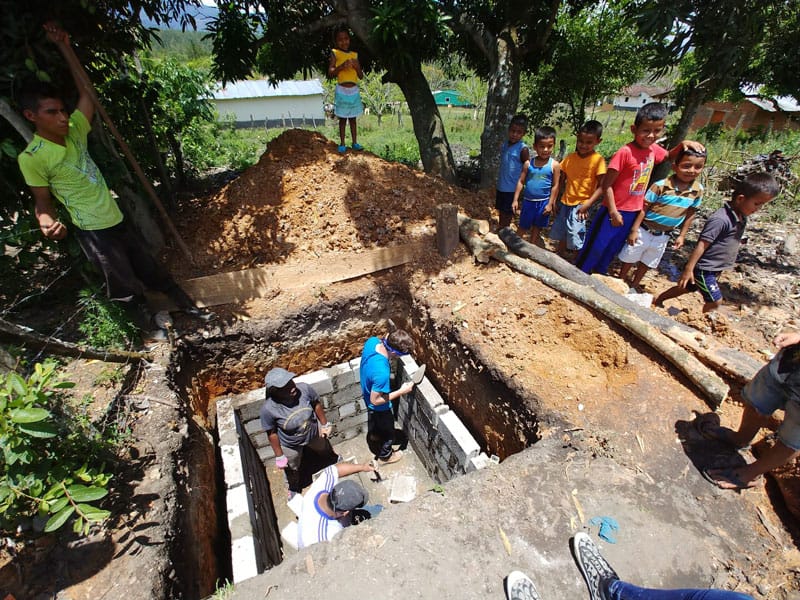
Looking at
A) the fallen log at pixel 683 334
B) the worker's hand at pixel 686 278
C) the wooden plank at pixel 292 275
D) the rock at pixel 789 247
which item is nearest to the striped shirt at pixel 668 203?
the worker's hand at pixel 686 278

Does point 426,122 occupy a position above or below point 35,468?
above

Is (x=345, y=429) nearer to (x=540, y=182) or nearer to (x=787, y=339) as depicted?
(x=540, y=182)

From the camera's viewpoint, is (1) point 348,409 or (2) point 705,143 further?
(2) point 705,143

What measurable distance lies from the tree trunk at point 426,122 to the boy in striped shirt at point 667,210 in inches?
156

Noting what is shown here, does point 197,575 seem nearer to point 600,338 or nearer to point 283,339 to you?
point 283,339

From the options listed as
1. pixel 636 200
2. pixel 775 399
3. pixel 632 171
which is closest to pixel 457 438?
pixel 775 399

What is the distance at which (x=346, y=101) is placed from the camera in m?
5.61

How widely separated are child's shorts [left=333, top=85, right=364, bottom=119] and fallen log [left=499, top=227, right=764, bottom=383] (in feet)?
12.0

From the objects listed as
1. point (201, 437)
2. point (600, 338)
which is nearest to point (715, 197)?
point (600, 338)

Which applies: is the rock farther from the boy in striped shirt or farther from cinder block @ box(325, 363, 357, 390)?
cinder block @ box(325, 363, 357, 390)

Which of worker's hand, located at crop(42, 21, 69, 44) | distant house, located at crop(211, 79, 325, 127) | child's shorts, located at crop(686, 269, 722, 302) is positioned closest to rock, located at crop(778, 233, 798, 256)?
child's shorts, located at crop(686, 269, 722, 302)

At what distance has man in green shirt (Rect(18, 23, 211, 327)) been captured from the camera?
2.53 meters

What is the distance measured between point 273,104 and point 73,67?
35975mm

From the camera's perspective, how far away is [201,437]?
3.55 m
